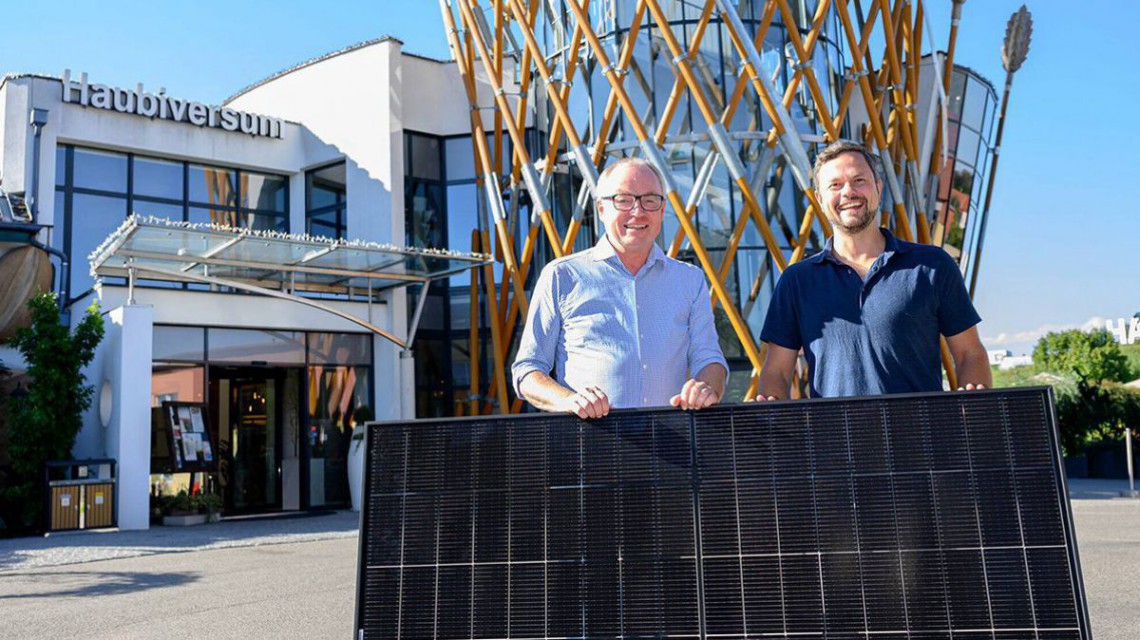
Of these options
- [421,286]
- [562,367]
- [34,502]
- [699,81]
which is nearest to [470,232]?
[421,286]

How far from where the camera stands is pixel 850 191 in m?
3.17

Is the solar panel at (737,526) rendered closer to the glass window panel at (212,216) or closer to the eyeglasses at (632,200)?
the eyeglasses at (632,200)

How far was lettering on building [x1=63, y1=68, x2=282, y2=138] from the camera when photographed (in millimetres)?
17844

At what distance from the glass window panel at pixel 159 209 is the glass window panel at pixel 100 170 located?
381mm

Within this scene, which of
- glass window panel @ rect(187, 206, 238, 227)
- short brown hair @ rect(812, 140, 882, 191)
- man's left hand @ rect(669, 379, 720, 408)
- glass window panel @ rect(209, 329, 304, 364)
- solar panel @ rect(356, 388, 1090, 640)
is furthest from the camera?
glass window panel @ rect(187, 206, 238, 227)

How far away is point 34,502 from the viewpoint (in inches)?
544

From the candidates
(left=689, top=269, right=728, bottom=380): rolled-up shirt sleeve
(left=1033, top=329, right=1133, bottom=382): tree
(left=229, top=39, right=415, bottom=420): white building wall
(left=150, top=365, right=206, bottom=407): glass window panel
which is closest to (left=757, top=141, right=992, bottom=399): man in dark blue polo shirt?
(left=689, top=269, right=728, bottom=380): rolled-up shirt sleeve

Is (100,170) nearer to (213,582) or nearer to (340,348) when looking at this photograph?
(340,348)

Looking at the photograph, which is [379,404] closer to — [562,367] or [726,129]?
[726,129]

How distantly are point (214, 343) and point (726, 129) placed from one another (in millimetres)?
9241

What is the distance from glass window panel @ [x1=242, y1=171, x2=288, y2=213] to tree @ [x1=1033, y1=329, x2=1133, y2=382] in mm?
46673

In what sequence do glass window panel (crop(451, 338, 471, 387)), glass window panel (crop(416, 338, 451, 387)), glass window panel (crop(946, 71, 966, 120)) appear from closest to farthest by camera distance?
glass window panel (crop(416, 338, 451, 387)), glass window panel (crop(451, 338, 471, 387)), glass window panel (crop(946, 71, 966, 120))

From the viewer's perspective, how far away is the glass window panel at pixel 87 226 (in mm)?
17734

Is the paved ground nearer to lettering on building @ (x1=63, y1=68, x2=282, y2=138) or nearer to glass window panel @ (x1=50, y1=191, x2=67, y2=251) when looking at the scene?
glass window panel @ (x1=50, y1=191, x2=67, y2=251)
